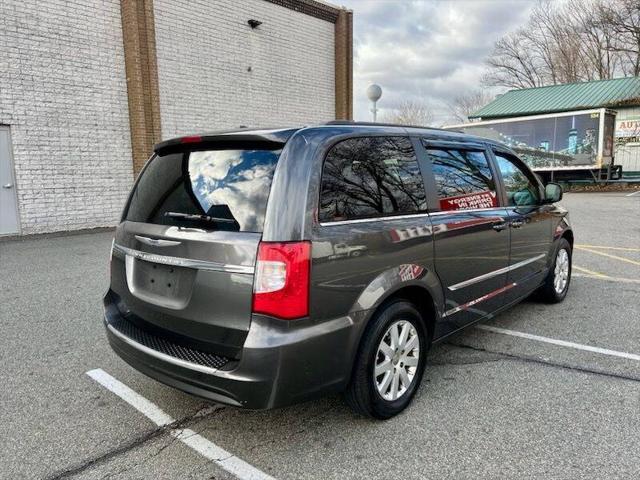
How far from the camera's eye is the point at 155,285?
2.85 meters

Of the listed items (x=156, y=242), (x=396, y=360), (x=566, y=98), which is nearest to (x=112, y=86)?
(x=156, y=242)

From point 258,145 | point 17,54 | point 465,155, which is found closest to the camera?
point 258,145

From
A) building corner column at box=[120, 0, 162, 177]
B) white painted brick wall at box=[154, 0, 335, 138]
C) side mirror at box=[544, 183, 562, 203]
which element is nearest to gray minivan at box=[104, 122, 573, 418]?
side mirror at box=[544, 183, 562, 203]

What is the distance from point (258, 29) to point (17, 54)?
6.77m

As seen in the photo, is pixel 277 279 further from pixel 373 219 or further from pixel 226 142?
pixel 226 142

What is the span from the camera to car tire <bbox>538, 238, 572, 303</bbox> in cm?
529

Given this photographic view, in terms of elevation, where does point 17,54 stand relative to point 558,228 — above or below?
above

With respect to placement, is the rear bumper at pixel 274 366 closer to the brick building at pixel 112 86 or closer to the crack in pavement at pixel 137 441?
the crack in pavement at pixel 137 441

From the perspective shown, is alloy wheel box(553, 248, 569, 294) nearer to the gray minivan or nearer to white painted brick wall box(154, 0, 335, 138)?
the gray minivan

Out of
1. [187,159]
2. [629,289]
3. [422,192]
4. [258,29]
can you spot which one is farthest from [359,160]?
[258,29]

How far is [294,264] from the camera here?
244 cm

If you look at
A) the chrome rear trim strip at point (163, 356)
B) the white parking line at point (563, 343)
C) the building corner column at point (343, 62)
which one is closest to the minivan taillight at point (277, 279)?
the chrome rear trim strip at point (163, 356)

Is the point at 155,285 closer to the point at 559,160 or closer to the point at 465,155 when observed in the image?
the point at 465,155

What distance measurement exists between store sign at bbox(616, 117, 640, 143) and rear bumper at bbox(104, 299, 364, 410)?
28550 mm
